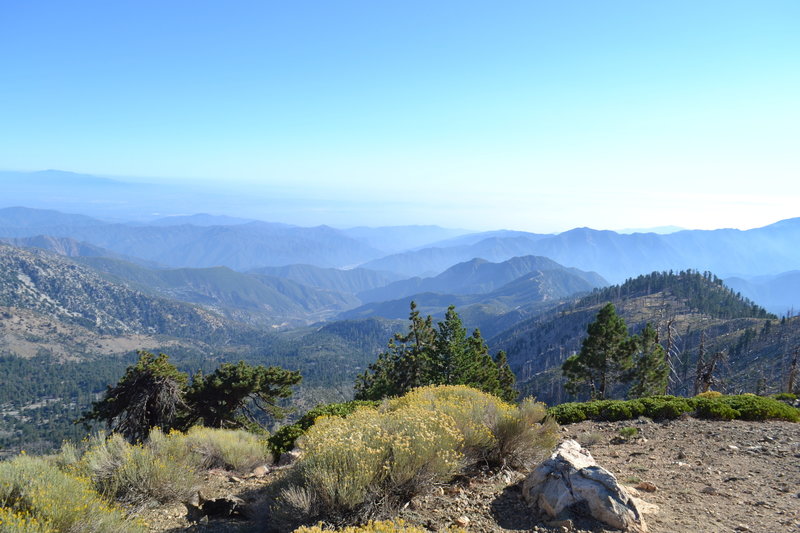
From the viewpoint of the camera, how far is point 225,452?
1112cm

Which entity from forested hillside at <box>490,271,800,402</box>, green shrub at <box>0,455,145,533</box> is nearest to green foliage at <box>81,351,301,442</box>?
green shrub at <box>0,455,145,533</box>

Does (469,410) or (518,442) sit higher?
(469,410)

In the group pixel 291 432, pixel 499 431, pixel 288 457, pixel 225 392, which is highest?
pixel 499 431

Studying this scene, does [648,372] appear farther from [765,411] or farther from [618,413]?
[618,413]

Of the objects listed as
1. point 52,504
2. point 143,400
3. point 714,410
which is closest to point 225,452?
point 52,504

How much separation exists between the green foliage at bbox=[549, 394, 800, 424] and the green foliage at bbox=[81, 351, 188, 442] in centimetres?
1588

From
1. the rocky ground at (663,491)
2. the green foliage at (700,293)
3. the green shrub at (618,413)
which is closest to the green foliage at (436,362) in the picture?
the green shrub at (618,413)

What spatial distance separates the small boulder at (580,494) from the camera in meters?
6.00

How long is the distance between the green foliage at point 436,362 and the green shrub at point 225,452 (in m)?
17.0

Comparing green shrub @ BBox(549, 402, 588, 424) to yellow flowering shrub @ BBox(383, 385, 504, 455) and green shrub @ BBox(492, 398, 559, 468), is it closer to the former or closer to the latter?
yellow flowering shrub @ BBox(383, 385, 504, 455)

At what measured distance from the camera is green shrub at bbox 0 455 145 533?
220 inches

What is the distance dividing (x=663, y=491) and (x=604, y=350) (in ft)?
Answer: 68.0

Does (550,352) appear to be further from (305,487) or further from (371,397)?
(305,487)

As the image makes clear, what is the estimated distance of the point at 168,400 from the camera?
17.5m
